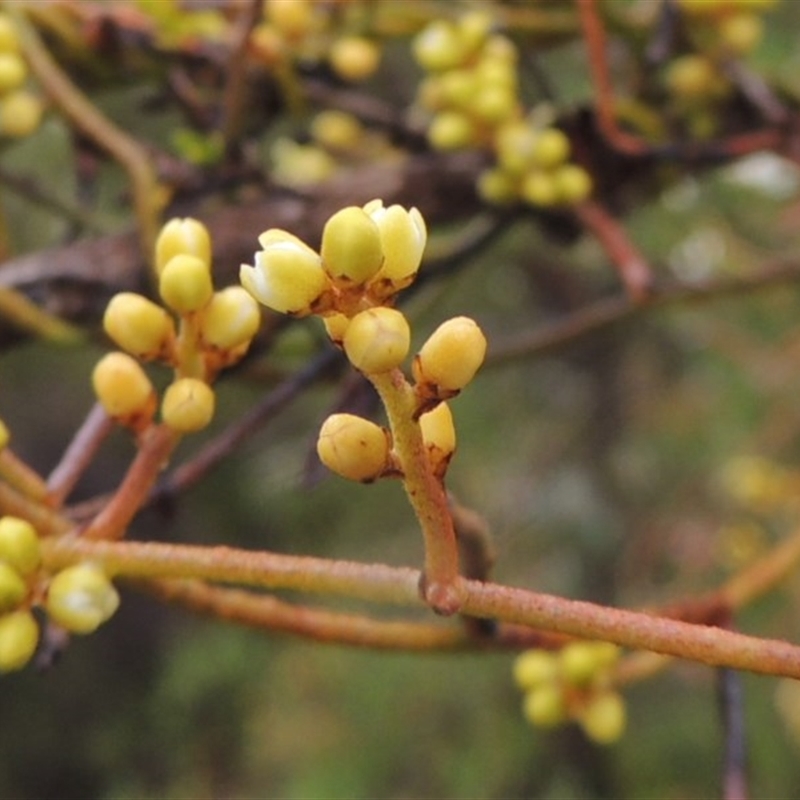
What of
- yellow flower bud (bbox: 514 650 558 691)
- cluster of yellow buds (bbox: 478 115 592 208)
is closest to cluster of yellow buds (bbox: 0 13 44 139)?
cluster of yellow buds (bbox: 478 115 592 208)

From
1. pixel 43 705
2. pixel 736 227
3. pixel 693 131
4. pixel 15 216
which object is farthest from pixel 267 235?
pixel 43 705

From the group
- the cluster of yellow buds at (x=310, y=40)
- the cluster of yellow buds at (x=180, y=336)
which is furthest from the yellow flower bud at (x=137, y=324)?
the cluster of yellow buds at (x=310, y=40)

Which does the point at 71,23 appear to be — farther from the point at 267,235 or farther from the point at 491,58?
the point at 267,235

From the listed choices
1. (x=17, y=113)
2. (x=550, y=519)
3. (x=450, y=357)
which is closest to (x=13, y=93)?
(x=17, y=113)

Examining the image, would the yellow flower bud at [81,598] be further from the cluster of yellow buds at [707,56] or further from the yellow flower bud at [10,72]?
the cluster of yellow buds at [707,56]

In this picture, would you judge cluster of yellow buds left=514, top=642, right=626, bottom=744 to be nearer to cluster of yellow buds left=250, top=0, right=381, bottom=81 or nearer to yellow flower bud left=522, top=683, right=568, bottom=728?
yellow flower bud left=522, top=683, right=568, bottom=728

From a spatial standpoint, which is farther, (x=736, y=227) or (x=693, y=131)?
(x=736, y=227)

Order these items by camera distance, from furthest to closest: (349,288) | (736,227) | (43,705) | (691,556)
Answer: (43,705) → (691,556) → (736,227) → (349,288)
